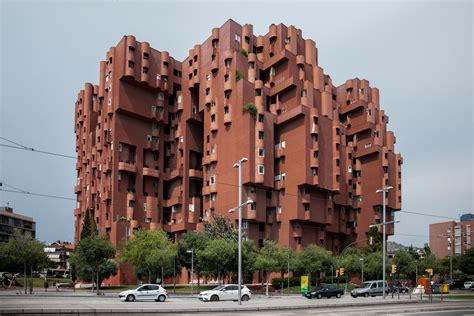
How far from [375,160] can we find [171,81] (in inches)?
1761

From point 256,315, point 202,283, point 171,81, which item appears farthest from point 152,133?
point 256,315

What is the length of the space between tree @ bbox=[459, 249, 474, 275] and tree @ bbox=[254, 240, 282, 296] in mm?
68107

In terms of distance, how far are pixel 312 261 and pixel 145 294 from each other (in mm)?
37296

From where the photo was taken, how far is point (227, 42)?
9175 cm

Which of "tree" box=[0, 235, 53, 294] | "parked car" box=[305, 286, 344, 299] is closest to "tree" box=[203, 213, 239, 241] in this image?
"parked car" box=[305, 286, 344, 299]

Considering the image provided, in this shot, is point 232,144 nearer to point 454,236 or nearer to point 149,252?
point 149,252

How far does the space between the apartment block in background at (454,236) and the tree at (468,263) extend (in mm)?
28421

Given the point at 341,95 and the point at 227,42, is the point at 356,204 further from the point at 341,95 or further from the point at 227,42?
the point at 227,42

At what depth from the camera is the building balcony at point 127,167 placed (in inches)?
3588

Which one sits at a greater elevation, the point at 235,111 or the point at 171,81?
the point at 171,81

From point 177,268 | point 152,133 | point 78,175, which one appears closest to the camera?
point 177,268

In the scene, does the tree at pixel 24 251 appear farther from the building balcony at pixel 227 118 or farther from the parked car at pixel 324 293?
the building balcony at pixel 227 118

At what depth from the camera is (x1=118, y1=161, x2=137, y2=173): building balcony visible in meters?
91.1

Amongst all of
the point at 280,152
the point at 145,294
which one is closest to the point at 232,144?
the point at 280,152
